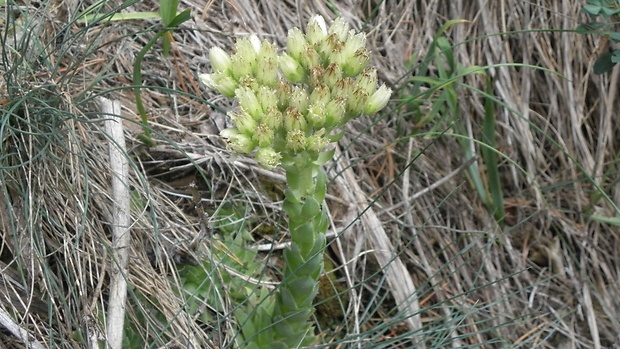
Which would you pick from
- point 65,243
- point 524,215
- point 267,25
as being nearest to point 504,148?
point 524,215

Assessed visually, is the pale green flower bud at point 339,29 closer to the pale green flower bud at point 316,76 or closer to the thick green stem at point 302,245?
the pale green flower bud at point 316,76

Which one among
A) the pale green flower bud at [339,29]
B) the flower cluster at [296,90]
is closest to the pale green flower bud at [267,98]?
the flower cluster at [296,90]

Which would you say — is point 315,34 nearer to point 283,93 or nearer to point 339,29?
point 339,29

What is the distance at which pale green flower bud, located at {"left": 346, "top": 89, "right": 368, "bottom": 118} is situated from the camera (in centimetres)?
138

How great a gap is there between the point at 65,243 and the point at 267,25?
1.01 m

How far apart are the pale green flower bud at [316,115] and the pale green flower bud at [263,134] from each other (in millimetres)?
74

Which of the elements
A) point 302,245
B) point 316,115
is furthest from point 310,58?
point 302,245

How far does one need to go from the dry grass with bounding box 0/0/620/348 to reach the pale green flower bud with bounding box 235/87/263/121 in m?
0.26

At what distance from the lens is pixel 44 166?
62.8 inches

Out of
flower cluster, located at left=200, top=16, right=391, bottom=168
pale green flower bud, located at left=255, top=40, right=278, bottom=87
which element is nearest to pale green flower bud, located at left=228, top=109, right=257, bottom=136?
flower cluster, located at left=200, top=16, right=391, bottom=168

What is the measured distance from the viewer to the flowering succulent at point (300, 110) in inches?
52.0

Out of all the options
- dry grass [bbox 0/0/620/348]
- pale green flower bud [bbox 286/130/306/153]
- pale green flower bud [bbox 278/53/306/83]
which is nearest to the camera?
pale green flower bud [bbox 286/130/306/153]

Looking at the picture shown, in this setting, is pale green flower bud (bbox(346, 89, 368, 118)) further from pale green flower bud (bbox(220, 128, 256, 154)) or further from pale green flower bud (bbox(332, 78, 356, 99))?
pale green flower bud (bbox(220, 128, 256, 154))

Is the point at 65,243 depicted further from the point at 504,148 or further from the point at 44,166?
the point at 504,148
